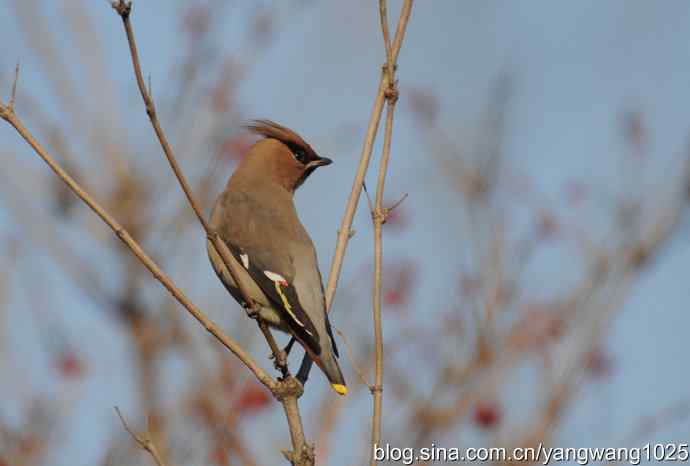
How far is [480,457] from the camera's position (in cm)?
426

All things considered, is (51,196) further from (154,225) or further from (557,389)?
(557,389)

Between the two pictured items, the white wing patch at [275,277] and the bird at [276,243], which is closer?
the bird at [276,243]

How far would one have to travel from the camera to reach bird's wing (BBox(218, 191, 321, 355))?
3.94 metres

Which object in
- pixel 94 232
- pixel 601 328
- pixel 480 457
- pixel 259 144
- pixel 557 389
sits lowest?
pixel 480 457

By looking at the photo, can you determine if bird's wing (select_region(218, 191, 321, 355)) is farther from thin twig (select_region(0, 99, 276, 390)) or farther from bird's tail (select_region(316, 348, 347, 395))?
thin twig (select_region(0, 99, 276, 390))

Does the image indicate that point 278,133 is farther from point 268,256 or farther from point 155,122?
point 155,122

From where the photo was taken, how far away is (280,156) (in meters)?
5.19

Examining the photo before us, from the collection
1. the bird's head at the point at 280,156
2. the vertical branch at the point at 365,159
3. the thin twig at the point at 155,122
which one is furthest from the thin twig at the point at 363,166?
the bird's head at the point at 280,156

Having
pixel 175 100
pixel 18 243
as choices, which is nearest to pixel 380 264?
pixel 18 243

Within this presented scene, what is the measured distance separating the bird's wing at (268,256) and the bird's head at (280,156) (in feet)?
1.31

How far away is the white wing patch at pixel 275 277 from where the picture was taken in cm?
419

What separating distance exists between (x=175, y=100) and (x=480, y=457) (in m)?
3.39

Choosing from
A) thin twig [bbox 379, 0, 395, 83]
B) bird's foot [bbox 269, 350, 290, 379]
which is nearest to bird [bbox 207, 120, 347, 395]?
bird's foot [bbox 269, 350, 290, 379]

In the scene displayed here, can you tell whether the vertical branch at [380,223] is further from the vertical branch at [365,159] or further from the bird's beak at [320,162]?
the bird's beak at [320,162]
